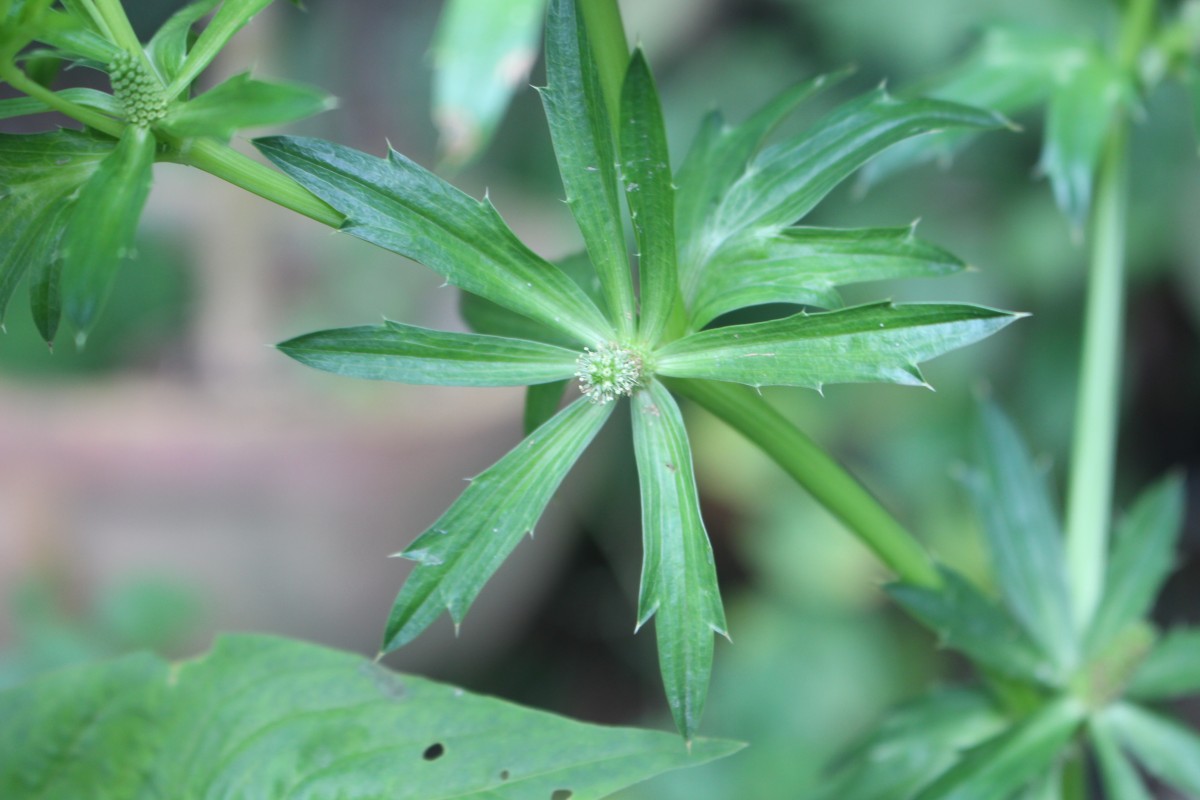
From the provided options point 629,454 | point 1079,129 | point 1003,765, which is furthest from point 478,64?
point 629,454

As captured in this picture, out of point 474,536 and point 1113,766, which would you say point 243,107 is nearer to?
point 474,536

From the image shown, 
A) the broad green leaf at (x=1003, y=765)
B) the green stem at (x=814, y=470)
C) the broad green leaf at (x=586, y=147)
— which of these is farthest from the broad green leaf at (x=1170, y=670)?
the broad green leaf at (x=586, y=147)

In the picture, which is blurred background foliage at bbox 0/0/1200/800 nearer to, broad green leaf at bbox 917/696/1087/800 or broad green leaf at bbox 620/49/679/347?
broad green leaf at bbox 917/696/1087/800

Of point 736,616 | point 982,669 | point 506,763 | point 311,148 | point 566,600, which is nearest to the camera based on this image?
point 311,148

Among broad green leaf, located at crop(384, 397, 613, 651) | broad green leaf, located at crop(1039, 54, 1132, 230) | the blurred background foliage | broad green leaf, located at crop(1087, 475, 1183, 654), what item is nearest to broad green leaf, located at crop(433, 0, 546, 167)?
broad green leaf, located at crop(1039, 54, 1132, 230)

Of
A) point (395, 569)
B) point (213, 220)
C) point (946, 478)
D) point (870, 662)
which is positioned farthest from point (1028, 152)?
point (213, 220)

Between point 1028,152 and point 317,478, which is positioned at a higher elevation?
point 1028,152

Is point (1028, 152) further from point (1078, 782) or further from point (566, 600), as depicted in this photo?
point (1078, 782)
